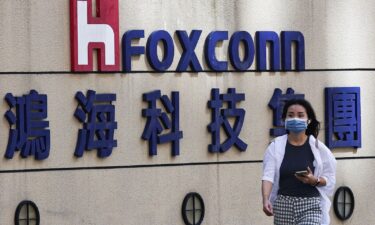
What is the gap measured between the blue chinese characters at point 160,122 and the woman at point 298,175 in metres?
2.55

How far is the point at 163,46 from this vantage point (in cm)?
1246

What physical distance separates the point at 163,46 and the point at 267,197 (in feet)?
10.3

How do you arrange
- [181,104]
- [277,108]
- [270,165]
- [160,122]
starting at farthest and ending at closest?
[277,108], [181,104], [160,122], [270,165]

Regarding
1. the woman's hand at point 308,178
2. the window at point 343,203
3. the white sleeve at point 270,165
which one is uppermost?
the white sleeve at point 270,165

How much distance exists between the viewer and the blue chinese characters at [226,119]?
12.7m

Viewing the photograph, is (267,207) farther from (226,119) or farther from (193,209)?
(226,119)

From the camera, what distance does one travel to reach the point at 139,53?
12297 millimetres

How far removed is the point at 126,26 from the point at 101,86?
25.4 inches

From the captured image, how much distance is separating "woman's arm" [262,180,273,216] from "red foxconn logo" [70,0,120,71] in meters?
2.86

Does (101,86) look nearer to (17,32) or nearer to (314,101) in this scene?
(17,32)

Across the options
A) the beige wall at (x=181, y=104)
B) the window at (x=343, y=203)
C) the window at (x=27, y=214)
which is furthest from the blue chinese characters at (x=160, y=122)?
the window at (x=343, y=203)

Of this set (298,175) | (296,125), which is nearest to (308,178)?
(298,175)

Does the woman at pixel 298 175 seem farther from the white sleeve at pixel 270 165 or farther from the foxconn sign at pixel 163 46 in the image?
the foxconn sign at pixel 163 46

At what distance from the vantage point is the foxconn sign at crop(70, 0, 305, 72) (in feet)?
39.3
